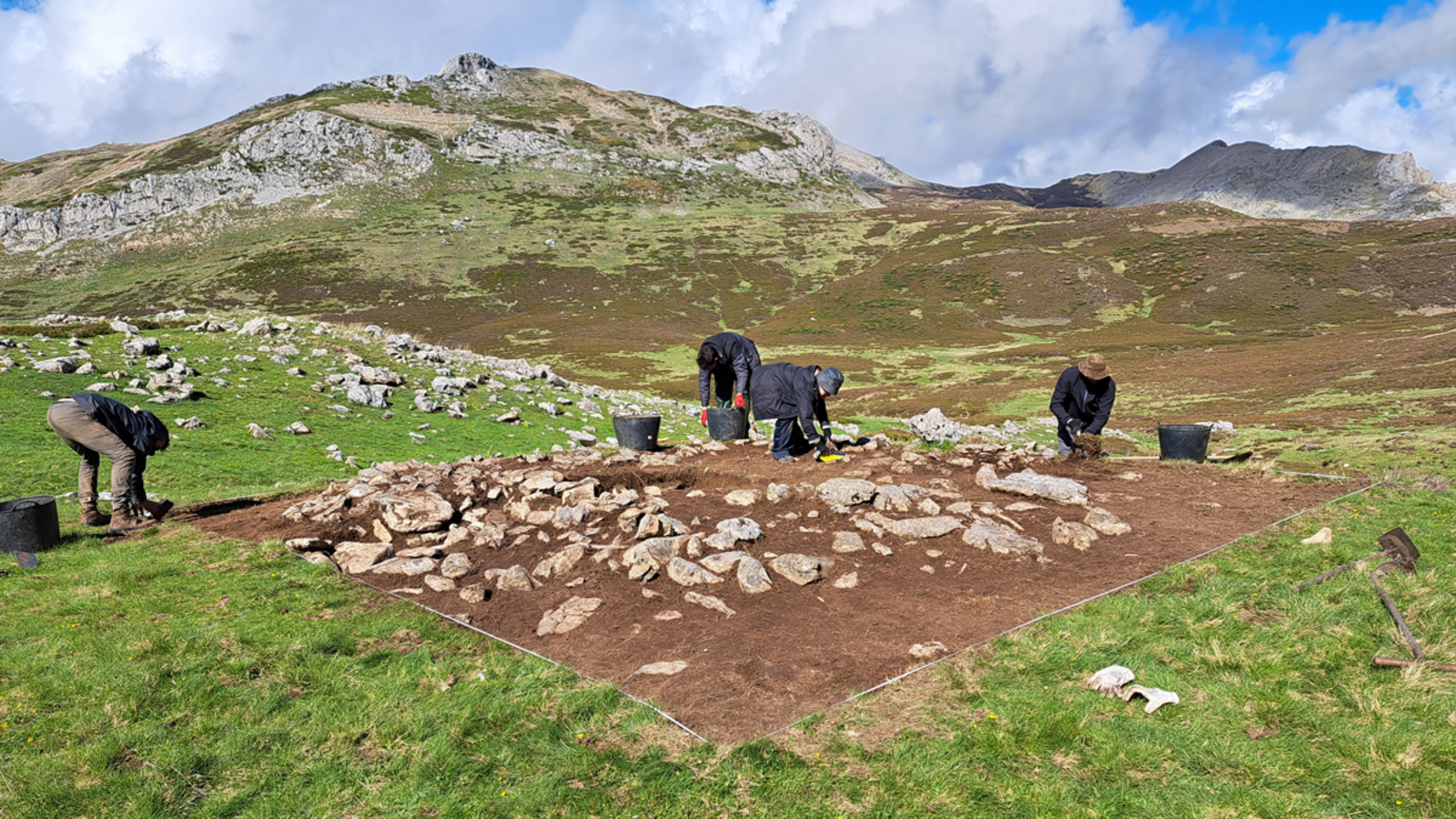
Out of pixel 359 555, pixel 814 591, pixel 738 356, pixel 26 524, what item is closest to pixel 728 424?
pixel 738 356

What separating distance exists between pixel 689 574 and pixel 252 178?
166 meters

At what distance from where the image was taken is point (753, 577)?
24.2 ft

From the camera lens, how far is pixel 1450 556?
7176 mm

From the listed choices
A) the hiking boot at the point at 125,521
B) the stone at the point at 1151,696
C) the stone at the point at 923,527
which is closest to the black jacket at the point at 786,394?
the stone at the point at 923,527

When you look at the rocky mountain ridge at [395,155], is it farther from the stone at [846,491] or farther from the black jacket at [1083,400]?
the black jacket at [1083,400]

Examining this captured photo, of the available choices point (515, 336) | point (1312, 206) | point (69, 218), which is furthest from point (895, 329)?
point (1312, 206)

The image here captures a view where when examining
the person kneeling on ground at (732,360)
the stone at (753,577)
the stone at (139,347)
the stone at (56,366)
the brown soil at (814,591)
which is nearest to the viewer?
the brown soil at (814,591)

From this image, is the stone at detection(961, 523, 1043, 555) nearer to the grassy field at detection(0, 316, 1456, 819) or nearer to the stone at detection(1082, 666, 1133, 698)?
the grassy field at detection(0, 316, 1456, 819)

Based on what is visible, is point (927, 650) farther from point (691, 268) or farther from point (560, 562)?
point (691, 268)

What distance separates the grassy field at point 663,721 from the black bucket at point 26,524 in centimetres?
48

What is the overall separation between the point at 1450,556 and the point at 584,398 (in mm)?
23502

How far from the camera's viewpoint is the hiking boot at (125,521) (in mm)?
9094

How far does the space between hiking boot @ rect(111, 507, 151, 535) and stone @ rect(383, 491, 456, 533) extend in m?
3.53

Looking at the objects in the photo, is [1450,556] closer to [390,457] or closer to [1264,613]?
[1264,613]
